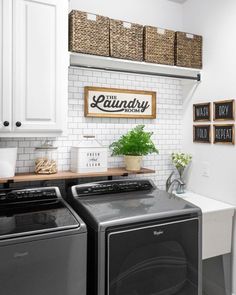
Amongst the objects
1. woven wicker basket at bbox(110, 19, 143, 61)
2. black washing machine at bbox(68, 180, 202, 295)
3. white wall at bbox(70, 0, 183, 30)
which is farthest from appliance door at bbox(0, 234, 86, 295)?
white wall at bbox(70, 0, 183, 30)

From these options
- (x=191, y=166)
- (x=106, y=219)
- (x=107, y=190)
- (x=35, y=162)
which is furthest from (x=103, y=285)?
(x=191, y=166)

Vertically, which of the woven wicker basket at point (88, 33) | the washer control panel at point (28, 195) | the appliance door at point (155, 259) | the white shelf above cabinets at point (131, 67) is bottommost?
the appliance door at point (155, 259)

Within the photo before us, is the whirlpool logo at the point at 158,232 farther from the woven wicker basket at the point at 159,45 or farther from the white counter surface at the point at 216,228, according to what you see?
the woven wicker basket at the point at 159,45

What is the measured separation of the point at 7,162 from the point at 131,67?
4.19ft

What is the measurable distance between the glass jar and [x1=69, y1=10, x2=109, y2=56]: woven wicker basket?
0.76 meters

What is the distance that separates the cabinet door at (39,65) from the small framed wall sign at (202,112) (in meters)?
1.32

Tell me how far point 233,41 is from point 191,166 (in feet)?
3.91

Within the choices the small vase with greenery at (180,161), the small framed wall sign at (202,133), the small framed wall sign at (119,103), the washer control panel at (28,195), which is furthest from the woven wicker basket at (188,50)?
the washer control panel at (28,195)

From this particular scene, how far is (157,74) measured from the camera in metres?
2.47

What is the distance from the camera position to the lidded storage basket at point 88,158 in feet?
7.07

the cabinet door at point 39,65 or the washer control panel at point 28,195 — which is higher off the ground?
the cabinet door at point 39,65

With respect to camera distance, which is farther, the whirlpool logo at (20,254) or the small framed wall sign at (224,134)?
the small framed wall sign at (224,134)

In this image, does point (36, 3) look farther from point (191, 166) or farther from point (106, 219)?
point (191, 166)

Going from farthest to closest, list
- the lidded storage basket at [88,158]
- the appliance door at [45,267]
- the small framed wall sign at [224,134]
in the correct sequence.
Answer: the small framed wall sign at [224,134] < the lidded storage basket at [88,158] < the appliance door at [45,267]
